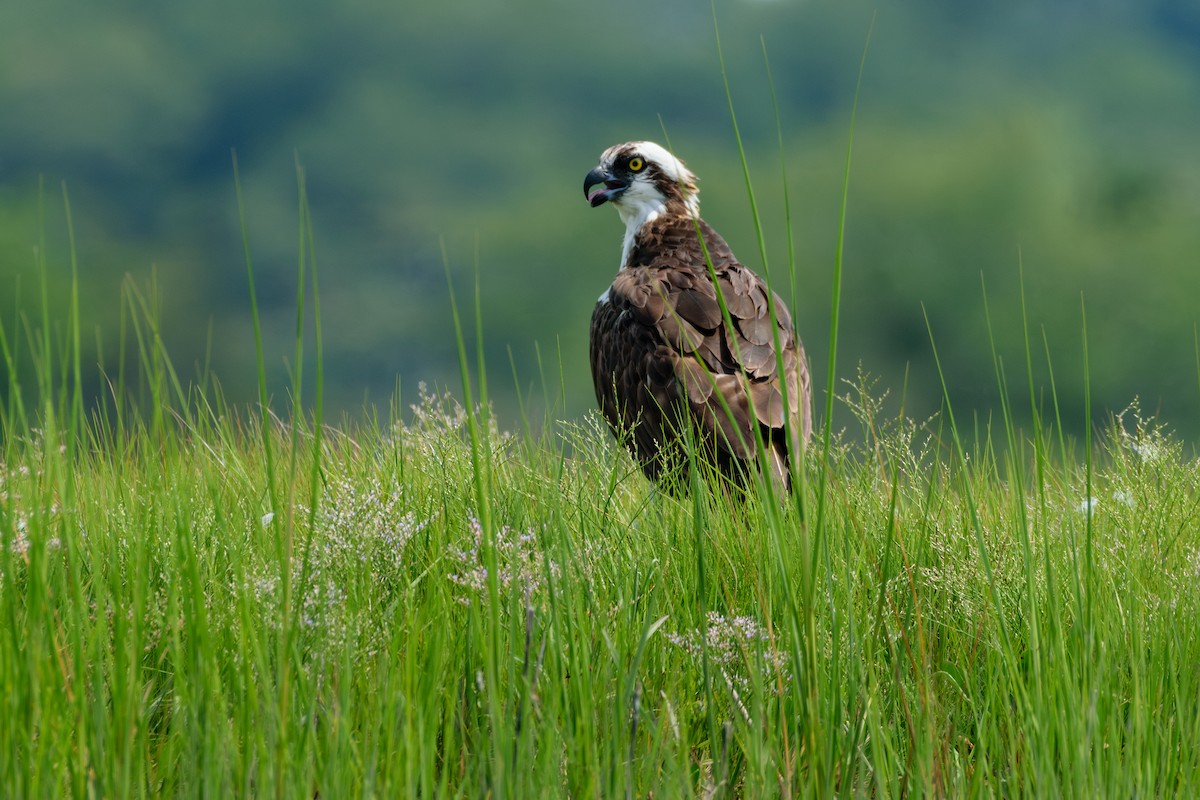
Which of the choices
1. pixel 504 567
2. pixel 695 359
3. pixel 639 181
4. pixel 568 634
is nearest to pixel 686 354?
pixel 695 359

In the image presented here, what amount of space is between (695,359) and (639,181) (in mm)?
1981

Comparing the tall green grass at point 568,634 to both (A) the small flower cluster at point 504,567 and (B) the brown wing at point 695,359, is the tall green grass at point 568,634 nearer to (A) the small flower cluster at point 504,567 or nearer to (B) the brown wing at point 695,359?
(A) the small flower cluster at point 504,567

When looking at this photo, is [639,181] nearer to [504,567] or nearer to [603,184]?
[603,184]

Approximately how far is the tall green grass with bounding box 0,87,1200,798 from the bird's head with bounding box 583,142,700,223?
309 cm

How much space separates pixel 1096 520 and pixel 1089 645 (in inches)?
44.2

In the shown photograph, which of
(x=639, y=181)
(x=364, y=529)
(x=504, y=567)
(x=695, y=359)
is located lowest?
(x=504, y=567)

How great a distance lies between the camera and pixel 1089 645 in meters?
2.09

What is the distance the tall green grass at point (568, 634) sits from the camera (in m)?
1.75

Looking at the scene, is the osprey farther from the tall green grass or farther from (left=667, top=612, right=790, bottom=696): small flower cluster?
(left=667, top=612, right=790, bottom=696): small flower cluster

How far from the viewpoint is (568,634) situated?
2.00 meters

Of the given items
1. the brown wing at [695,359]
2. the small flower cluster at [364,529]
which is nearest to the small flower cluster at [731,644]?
the small flower cluster at [364,529]

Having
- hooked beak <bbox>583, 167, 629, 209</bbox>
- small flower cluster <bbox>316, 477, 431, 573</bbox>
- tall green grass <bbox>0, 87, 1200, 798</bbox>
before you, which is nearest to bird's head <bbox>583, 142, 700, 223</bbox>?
hooked beak <bbox>583, 167, 629, 209</bbox>

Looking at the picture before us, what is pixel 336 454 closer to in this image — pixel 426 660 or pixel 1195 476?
pixel 426 660

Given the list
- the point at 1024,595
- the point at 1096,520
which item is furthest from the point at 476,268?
the point at 1096,520
